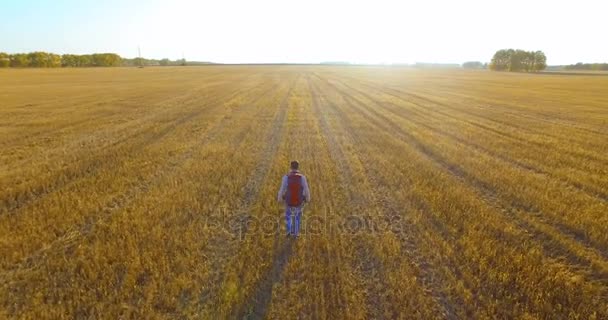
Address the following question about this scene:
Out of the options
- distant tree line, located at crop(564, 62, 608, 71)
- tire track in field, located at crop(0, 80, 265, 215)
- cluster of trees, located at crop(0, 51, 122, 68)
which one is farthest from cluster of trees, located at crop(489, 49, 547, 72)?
cluster of trees, located at crop(0, 51, 122, 68)

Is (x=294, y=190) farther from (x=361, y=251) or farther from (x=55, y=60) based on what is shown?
(x=55, y=60)

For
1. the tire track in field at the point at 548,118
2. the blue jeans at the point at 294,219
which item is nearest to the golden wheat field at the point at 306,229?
the blue jeans at the point at 294,219

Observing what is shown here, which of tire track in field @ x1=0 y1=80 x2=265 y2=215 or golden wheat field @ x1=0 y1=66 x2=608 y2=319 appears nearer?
golden wheat field @ x1=0 y1=66 x2=608 y2=319

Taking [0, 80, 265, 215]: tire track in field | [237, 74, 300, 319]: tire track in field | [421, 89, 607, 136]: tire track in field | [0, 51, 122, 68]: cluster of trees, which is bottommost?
[237, 74, 300, 319]: tire track in field

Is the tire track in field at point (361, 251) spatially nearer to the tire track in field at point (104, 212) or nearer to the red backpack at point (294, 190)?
the red backpack at point (294, 190)

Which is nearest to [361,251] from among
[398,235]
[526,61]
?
[398,235]

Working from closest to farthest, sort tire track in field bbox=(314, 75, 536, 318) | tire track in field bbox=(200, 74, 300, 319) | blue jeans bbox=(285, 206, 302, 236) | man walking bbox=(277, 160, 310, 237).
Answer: tire track in field bbox=(200, 74, 300, 319), tire track in field bbox=(314, 75, 536, 318), man walking bbox=(277, 160, 310, 237), blue jeans bbox=(285, 206, 302, 236)

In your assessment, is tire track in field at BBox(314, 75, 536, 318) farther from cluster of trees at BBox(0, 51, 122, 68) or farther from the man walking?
cluster of trees at BBox(0, 51, 122, 68)
